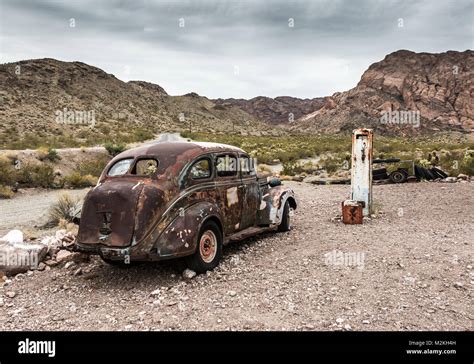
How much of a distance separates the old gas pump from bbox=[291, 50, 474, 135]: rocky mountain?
335 feet

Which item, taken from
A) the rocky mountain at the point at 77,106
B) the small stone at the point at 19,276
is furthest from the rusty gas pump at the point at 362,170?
the rocky mountain at the point at 77,106

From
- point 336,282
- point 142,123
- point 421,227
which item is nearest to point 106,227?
point 336,282

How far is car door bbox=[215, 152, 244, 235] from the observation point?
6.43 metres

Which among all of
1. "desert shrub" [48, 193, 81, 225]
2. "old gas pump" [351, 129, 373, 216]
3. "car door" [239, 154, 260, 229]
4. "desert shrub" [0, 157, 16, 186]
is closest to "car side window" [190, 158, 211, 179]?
"car door" [239, 154, 260, 229]

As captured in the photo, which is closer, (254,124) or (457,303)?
(457,303)

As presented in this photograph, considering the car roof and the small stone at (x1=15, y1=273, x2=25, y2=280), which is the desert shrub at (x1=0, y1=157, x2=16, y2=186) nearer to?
the small stone at (x1=15, y1=273, x2=25, y2=280)

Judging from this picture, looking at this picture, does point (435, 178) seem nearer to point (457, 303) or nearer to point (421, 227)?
point (421, 227)

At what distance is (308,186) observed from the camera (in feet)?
53.8

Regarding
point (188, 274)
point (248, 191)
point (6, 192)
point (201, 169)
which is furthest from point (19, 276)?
point (6, 192)

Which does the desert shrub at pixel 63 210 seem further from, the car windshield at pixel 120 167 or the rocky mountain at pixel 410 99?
the rocky mountain at pixel 410 99

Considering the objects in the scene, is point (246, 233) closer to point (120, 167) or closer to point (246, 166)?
point (246, 166)

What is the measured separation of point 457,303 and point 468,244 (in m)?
2.65

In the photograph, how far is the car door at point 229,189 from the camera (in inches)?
253

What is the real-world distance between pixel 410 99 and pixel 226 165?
396 feet
